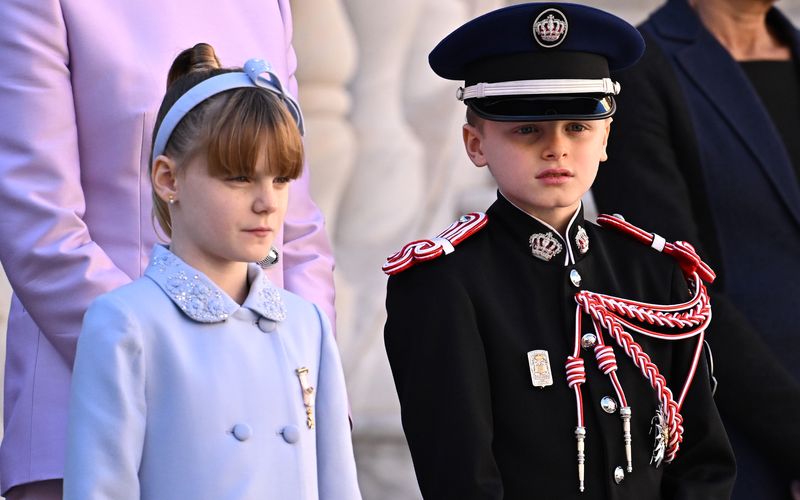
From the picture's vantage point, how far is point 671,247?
319 cm

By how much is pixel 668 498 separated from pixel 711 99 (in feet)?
3.81

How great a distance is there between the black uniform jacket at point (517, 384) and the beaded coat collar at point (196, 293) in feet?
1.12

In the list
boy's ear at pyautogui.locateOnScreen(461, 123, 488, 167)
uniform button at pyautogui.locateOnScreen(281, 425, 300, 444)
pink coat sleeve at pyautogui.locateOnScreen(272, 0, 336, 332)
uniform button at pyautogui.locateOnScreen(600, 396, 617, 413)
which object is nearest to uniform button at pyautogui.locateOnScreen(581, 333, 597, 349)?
uniform button at pyautogui.locateOnScreen(600, 396, 617, 413)

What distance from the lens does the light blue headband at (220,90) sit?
8.86ft

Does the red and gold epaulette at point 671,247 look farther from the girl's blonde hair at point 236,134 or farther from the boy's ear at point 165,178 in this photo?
the boy's ear at point 165,178

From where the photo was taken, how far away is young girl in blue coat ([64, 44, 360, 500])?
2.51m

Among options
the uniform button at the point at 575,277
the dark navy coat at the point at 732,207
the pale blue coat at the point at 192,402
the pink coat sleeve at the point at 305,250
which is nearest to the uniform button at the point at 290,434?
the pale blue coat at the point at 192,402

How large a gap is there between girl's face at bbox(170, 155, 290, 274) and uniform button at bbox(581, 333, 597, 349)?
26.5 inches

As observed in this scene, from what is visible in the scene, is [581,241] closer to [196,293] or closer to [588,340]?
[588,340]

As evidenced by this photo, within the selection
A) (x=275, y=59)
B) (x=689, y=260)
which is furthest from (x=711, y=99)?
(x=275, y=59)

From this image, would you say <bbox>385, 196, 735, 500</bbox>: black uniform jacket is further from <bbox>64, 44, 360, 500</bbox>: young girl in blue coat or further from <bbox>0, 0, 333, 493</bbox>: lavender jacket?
<bbox>0, 0, 333, 493</bbox>: lavender jacket

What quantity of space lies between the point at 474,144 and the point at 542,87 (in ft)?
0.62

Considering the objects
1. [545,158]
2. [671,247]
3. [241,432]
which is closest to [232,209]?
[241,432]

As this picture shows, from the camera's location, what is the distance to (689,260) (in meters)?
3.19
